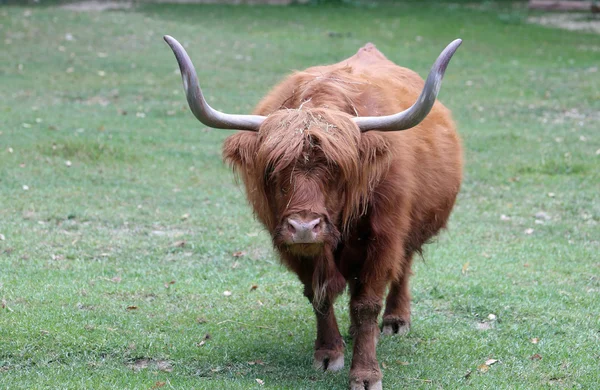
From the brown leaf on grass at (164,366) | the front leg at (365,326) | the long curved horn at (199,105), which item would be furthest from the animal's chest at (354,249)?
the brown leaf on grass at (164,366)

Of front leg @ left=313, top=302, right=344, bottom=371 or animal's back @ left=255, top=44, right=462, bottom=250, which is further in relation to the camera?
front leg @ left=313, top=302, right=344, bottom=371

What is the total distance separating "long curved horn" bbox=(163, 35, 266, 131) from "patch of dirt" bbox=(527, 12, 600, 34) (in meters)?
20.8

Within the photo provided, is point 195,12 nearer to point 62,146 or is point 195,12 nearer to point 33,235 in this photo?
point 62,146

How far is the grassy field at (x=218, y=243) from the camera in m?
5.70

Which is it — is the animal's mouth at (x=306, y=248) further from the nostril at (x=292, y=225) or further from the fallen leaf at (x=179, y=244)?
the fallen leaf at (x=179, y=244)

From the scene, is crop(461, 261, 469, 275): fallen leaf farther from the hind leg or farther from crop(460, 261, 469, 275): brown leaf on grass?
the hind leg

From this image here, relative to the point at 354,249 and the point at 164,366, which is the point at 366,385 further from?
the point at 164,366

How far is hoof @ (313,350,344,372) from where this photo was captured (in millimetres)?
5770

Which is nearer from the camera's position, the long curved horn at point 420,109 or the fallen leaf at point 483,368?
the long curved horn at point 420,109

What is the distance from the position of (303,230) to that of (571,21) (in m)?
23.3

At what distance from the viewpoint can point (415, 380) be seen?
5566 mm

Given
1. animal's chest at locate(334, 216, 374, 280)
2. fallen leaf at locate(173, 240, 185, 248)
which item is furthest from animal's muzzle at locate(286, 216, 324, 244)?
fallen leaf at locate(173, 240, 185, 248)

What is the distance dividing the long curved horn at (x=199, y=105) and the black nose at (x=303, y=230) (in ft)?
2.52

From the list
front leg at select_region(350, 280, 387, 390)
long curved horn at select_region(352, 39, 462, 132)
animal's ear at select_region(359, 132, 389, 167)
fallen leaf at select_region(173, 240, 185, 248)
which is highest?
long curved horn at select_region(352, 39, 462, 132)
